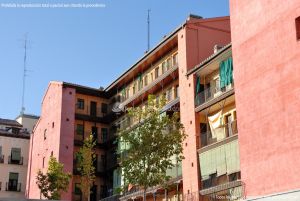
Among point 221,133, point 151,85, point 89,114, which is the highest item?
point 151,85

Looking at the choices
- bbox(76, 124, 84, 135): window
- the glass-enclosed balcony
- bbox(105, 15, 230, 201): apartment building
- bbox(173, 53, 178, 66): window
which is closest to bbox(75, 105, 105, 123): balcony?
bbox(76, 124, 84, 135): window

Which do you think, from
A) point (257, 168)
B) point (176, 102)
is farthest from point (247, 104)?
point (176, 102)

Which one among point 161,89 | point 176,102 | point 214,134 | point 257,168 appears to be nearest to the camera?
point 257,168

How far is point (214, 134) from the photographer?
37531 millimetres

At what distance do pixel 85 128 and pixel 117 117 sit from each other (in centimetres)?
348

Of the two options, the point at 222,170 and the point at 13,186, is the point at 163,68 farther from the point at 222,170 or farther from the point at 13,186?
the point at 13,186

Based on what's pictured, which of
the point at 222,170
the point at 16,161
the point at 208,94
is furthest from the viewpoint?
the point at 16,161

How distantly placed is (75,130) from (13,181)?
14664 millimetres

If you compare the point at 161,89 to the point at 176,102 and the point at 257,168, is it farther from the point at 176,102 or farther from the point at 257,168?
the point at 257,168

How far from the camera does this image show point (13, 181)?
215 ft

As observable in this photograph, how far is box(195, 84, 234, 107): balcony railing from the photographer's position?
37.1 meters

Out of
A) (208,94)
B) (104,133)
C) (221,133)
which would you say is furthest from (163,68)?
(104,133)

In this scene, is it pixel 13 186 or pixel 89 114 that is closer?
pixel 89 114

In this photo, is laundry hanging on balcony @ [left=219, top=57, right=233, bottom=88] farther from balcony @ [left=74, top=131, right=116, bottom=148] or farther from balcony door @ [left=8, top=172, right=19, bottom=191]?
balcony door @ [left=8, top=172, right=19, bottom=191]
